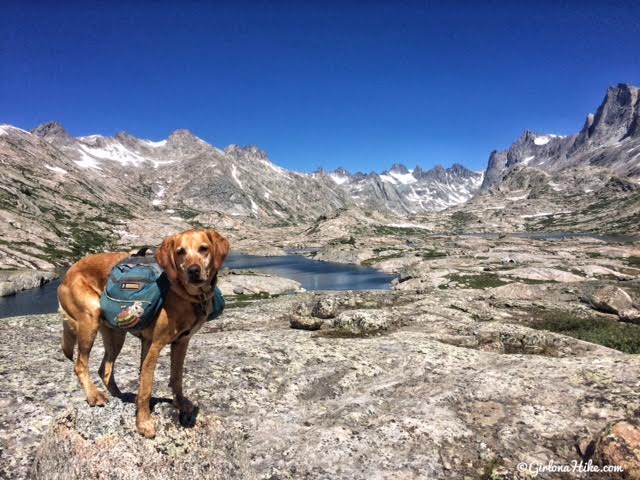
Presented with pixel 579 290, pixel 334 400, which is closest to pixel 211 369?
pixel 334 400

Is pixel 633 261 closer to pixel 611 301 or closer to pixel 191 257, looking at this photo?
pixel 611 301

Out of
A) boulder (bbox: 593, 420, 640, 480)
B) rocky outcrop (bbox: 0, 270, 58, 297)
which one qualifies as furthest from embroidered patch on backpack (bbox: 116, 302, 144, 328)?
rocky outcrop (bbox: 0, 270, 58, 297)

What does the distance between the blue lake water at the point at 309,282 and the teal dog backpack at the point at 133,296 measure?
9078cm

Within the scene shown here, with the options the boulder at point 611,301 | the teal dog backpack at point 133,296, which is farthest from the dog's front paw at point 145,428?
the boulder at point 611,301

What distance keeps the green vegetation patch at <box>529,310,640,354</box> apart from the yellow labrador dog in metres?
21.7

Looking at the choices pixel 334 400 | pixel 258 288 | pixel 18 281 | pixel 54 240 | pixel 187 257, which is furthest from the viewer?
pixel 54 240

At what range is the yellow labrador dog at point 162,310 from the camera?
7164 mm

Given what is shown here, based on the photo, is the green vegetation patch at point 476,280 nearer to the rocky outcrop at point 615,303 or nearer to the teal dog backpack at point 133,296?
the rocky outcrop at point 615,303

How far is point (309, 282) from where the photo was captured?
123m

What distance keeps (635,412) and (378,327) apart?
12.5 meters

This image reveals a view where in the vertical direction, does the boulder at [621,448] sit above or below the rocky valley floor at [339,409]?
above

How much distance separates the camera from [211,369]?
13453mm

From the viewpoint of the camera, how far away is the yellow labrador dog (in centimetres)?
716

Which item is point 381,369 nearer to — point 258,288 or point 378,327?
point 378,327
